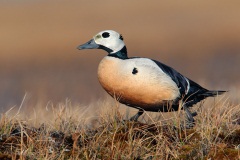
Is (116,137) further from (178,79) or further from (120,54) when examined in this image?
(178,79)

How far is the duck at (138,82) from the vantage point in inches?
339

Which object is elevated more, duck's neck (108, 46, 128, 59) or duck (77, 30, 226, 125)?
duck's neck (108, 46, 128, 59)

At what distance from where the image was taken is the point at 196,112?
883cm

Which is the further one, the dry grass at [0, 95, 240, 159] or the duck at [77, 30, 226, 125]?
the duck at [77, 30, 226, 125]

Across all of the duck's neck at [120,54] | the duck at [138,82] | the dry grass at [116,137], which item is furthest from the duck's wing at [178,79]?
the dry grass at [116,137]

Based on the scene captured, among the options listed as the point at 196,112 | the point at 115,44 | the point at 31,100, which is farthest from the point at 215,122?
the point at 31,100

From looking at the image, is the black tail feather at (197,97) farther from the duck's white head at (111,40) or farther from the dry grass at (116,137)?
the duck's white head at (111,40)

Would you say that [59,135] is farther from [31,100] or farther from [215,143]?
[31,100]

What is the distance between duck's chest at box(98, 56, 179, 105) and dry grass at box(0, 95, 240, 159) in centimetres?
21

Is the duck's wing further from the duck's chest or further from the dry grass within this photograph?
the dry grass

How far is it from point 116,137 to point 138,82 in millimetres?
1021

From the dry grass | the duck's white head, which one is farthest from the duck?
the dry grass

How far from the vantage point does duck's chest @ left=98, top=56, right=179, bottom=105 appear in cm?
859

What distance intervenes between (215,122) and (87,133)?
3.99 feet
